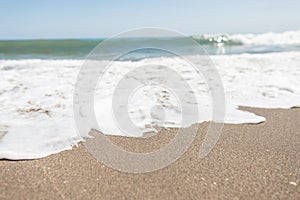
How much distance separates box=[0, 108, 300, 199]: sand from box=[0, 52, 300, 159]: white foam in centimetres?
37

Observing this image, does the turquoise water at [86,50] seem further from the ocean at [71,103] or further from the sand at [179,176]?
the sand at [179,176]

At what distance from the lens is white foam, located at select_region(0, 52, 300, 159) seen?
2818 millimetres

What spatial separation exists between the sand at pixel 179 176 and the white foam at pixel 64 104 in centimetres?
37

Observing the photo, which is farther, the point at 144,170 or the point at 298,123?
the point at 298,123

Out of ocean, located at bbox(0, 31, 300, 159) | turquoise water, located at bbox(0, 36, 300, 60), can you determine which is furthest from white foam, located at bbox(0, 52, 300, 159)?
turquoise water, located at bbox(0, 36, 300, 60)

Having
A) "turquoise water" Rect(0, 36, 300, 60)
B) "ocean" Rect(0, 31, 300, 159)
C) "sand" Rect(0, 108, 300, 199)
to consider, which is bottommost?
"sand" Rect(0, 108, 300, 199)

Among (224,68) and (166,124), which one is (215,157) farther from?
(224,68)

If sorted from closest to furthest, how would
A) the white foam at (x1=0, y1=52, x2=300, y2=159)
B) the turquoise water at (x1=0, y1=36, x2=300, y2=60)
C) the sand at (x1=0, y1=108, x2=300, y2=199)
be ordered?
the sand at (x1=0, y1=108, x2=300, y2=199), the white foam at (x1=0, y1=52, x2=300, y2=159), the turquoise water at (x1=0, y1=36, x2=300, y2=60)

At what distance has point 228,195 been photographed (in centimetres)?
185

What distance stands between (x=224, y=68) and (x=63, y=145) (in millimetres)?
5842

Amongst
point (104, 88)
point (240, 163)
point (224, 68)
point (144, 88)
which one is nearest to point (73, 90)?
point (104, 88)

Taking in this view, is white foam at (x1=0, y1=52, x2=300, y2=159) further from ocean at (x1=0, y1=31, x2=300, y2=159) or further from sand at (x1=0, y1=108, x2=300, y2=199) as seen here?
sand at (x1=0, y1=108, x2=300, y2=199)

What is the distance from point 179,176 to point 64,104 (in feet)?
8.56

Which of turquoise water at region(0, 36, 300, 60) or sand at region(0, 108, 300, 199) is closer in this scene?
sand at region(0, 108, 300, 199)
